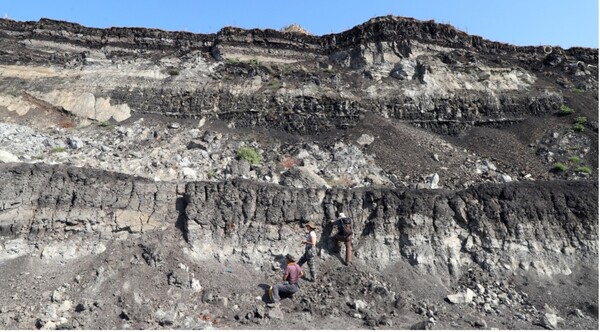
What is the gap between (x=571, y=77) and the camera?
24984mm

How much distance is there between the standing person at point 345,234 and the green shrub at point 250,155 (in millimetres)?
5663

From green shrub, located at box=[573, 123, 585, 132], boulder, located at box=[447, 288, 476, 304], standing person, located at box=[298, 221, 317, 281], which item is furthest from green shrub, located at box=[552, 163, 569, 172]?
standing person, located at box=[298, 221, 317, 281]

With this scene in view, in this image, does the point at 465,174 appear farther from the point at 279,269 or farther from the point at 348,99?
the point at 279,269

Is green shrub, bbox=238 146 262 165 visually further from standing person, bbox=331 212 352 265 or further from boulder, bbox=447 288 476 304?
boulder, bbox=447 288 476 304

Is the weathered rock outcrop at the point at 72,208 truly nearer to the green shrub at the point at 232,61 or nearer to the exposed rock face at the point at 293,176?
the exposed rock face at the point at 293,176

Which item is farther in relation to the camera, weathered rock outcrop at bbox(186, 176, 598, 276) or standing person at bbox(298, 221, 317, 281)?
weathered rock outcrop at bbox(186, 176, 598, 276)

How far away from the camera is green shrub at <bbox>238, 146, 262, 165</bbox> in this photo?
17.1 metres

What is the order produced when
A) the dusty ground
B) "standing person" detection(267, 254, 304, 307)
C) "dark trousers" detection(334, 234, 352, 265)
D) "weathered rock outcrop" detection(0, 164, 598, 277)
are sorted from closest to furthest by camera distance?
1. the dusty ground
2. "standing person" detection(267, 254, 304, 307)
3. "weathered rock outcrop" detection(0, 164, 598, 277)
4. "dark trousers" detection(334, 234, 352, 265)

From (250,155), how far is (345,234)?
6.44 meters

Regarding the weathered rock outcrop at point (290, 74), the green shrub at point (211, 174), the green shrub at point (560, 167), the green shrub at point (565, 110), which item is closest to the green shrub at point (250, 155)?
the green shrub at point (211, 174)

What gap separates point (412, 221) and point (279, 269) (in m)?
4.15

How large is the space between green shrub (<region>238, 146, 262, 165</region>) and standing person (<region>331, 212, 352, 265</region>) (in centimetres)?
566

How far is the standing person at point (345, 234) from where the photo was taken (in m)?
12.3

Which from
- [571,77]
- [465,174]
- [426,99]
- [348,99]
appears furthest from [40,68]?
[571,77]
